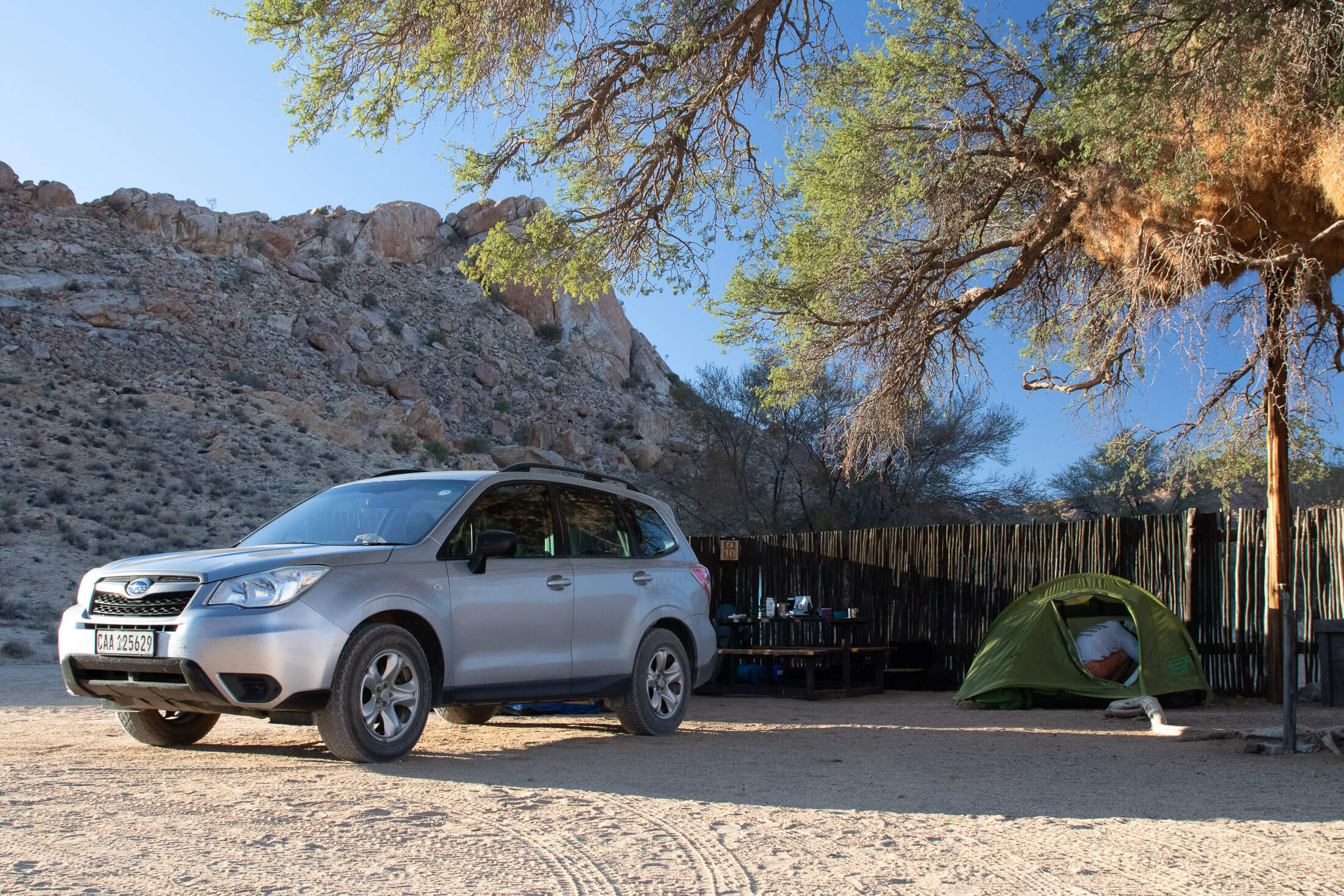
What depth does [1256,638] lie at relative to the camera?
11680 millimetres

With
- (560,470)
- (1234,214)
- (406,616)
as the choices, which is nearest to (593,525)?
(560,470)

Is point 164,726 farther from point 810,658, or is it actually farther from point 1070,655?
point 1070,655

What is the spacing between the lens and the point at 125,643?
20.1 feet

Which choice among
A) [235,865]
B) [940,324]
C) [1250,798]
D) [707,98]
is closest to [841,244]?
[940,324]

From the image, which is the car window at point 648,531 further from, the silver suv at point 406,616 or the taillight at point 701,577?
the taillight at point 701,577

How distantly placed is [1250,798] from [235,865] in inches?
194

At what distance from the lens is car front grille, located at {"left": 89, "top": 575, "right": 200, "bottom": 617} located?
20.1ft

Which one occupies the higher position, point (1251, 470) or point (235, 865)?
point (1251, 470)

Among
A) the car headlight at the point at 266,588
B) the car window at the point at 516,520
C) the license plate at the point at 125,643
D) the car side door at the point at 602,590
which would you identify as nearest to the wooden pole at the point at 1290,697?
the car side door at the point at 602,590

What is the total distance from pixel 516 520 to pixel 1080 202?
7.69 m

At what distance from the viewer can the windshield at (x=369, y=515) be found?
23.4ft

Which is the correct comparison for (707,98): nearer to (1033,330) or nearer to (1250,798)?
(1033,330)

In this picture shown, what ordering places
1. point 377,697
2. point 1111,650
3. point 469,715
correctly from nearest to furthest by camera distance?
point 377,697 → point 469,715 → point 1111,650

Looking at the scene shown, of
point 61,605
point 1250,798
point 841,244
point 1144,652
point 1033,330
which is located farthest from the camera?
point 61,605
